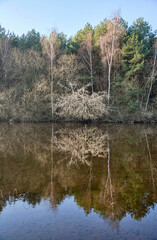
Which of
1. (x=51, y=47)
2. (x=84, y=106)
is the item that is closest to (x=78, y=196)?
(x=84, y=106)

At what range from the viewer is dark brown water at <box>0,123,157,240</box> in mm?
4031

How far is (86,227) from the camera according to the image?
4125mm

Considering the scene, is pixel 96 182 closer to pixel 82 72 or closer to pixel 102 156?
pixel 102 156

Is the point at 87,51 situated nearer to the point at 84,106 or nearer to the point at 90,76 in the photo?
the point at 90,76

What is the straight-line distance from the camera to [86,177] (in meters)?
6.73

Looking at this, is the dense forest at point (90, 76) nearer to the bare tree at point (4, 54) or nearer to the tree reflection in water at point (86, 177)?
the bare tree at point (4, 54)

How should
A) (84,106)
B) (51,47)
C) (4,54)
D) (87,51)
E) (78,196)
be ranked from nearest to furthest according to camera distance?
(78,196), (84,106), (51,47), (87,51), (4,54)

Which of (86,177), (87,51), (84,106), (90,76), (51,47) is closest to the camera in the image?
(86,177)

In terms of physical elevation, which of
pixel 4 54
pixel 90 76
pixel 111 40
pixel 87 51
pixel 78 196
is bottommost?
pixel 78 196

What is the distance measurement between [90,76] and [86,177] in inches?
862

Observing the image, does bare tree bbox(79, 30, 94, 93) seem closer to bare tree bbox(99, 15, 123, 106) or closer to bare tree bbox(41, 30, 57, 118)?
bare tree bbox(99, 15, 123, 106)

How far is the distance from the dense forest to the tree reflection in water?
43.3 feet

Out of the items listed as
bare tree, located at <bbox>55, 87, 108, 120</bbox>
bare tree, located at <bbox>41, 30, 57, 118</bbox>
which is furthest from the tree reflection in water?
bare tree, located at <bbox>41, 30, 57, 118</bbox>

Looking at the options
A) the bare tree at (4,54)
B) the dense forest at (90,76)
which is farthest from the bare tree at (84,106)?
the bare tree at (4,54)
